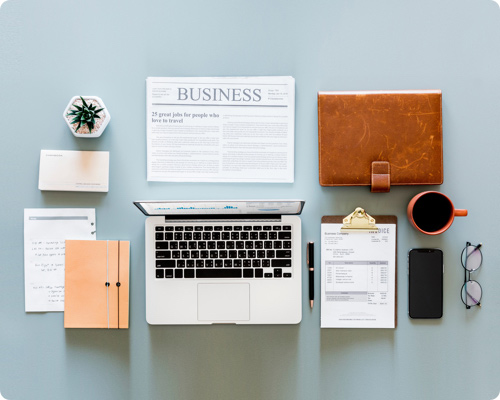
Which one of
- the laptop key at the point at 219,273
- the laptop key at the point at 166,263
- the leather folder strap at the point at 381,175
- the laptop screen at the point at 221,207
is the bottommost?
the laptop key at the point at 219,273

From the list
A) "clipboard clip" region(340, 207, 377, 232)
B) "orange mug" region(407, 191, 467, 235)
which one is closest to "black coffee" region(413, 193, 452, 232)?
"orange mug" region(407, 191, 467, 235)

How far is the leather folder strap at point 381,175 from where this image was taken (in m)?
0.77

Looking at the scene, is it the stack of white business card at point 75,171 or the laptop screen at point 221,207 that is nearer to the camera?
the laptop screen at point 221,207

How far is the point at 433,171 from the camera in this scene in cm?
78

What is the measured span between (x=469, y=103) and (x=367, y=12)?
0.35m

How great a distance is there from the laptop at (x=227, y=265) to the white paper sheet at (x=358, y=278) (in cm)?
8

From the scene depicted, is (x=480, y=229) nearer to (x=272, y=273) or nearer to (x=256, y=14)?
(x=272, y=273)

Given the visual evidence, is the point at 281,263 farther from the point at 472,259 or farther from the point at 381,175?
the point at 472,259

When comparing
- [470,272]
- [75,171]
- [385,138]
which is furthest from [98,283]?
[470,272]

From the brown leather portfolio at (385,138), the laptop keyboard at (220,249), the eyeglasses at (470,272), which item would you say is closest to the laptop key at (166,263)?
the laptop keyboard at (220,249)

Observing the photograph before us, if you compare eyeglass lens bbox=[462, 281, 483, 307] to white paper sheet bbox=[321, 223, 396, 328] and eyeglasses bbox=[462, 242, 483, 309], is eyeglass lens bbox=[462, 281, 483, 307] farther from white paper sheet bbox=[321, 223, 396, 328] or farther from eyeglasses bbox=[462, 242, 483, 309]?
white paper sheet bbox=[321, 223, 396, 328]

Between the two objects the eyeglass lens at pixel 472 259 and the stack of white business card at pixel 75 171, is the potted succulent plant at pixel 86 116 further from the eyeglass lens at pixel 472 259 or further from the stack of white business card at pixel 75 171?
the eyeglass lens at pixel 472 259

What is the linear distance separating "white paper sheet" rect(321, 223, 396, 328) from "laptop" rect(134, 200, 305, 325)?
82mm

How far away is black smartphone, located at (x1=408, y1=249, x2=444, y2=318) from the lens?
80 cm
